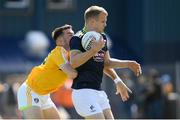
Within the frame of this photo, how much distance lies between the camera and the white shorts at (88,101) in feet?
29.1

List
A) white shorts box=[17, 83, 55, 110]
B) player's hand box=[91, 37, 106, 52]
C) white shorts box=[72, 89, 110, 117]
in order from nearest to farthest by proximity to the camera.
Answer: player's hand box=[91, 37, 106, 52], white shorts box=[72, 89, 110, 117], white shorts box=[17, 83, 55, 110]

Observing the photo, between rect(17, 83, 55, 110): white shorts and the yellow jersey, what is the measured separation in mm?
59

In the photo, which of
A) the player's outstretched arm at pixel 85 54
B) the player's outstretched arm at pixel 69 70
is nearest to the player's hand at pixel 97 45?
the player's outstretched arm at pixel 85 54

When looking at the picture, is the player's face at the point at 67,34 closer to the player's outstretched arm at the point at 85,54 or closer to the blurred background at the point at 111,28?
the player's outstretched arm at the point at 85,54

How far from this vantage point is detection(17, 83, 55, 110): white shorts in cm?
1037

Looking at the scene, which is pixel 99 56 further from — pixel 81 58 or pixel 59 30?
pixel 59 30

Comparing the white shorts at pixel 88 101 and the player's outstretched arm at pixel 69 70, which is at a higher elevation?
the player's outstretched arm at pixel 69 70

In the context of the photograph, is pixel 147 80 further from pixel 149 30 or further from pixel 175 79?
pixel 149 30

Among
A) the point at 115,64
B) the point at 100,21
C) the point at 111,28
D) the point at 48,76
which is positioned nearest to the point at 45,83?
the point at 48,76

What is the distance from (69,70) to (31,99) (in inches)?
55.6

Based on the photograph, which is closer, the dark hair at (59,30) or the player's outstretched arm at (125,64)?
the player's outstretched arm at (125,64)

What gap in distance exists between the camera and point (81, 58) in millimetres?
8812

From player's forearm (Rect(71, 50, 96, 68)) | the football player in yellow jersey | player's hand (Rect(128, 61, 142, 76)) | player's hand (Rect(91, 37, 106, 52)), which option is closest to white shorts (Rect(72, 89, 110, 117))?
player's forearm (Rect(71, 50, 96, 68))

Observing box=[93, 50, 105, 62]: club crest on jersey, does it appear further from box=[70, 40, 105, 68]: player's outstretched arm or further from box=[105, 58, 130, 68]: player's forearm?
box=[105, 58, 130, 68]: player's forearm
